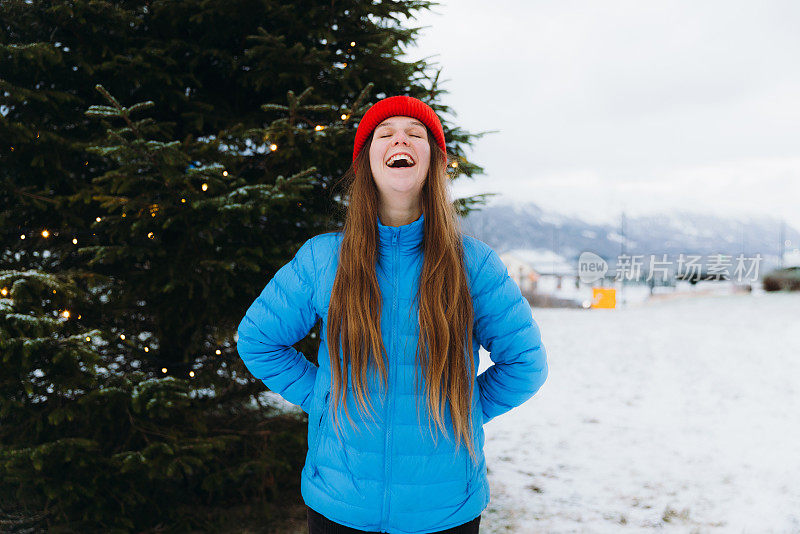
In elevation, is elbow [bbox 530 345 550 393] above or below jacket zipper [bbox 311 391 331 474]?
above

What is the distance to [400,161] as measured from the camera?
4.99 ft

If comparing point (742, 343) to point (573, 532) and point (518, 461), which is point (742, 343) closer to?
point (518, 461)

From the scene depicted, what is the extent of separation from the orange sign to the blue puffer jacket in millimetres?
15744

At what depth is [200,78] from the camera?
11.7 ft

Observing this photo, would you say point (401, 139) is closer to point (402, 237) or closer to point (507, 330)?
point (402, 237)

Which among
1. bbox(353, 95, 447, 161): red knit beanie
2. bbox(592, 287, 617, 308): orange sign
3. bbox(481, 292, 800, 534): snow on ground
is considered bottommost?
bbox(592, 287, 617, 308): orange sign

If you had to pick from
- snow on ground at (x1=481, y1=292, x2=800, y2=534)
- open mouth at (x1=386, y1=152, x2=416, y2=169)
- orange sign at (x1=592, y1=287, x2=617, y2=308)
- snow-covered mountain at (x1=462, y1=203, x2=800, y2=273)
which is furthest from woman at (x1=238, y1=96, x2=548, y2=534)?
snow-covered mountain at (x1=462, y1=203, x2=800, y2=273)

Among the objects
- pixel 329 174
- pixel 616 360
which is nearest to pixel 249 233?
pixel 329 174

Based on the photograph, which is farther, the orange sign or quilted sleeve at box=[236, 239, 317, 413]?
the orange sign

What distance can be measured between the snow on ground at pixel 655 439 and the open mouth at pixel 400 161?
9.44ft

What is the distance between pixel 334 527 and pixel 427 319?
0.67 meters

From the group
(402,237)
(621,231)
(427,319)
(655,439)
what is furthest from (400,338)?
(621,231)

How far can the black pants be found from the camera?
149cm

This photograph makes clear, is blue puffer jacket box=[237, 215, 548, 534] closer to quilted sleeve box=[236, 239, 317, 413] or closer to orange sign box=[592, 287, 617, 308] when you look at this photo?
quilted sleeve box=[236, 239, 317, 413]
